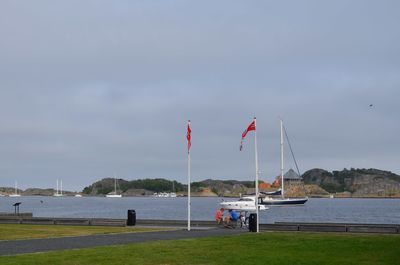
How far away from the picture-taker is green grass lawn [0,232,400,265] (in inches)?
894

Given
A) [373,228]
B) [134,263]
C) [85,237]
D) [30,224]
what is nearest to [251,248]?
[134,263]

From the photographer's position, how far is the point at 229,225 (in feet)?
140

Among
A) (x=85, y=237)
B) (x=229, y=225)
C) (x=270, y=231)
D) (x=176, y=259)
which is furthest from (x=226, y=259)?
(x=229, y=225)

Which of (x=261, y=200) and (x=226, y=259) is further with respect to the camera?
(x=261, y=200)

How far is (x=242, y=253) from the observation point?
25156mm

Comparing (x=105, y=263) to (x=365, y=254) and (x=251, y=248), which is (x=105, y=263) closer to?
(x=251, y=248)

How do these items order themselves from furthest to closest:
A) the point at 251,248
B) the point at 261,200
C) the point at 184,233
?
the point at 261,200 → the point at 184,233 → the point at 251,248

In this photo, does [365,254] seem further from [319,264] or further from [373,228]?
[373,228]

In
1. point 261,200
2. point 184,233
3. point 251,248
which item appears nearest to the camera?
point 251,248

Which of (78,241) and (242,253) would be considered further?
(78,241)

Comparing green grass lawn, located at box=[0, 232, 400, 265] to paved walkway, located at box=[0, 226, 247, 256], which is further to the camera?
paved walkway, located at box=[0, 226, 247, 256]

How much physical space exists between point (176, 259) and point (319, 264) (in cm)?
478

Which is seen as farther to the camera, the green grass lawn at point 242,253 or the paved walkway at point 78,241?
the paved walkway at point 78,241

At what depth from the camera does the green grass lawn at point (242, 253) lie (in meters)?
22.7
